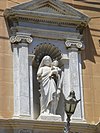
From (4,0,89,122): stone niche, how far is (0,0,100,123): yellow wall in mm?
156

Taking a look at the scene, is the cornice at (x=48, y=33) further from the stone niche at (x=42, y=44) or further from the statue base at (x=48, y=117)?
the statue base at (x=48, y=117)

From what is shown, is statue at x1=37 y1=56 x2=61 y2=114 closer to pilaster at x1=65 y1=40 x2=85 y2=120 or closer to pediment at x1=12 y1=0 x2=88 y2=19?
pilaster at x1=65 y1=40 x2=85 y2=120

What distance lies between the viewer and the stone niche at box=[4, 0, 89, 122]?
12289 millimetres

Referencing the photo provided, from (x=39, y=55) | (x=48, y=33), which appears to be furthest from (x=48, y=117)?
(x=48, y=33)

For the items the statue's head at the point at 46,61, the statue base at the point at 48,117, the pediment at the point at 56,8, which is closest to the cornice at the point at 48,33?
the pediment at the point at 56,8

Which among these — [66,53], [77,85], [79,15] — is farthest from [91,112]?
[79,15]

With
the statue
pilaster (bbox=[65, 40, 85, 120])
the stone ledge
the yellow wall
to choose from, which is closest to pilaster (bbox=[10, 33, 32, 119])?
the yellow wall

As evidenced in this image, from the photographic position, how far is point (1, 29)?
1262cm

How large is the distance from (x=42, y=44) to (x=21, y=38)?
0.62 m

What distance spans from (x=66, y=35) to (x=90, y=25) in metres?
0.90

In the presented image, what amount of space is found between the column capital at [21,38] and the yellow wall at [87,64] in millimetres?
164

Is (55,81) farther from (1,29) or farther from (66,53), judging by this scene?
(1,29)

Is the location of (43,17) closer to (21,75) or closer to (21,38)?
(21,38)

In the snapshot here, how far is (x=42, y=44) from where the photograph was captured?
12.8 meters
